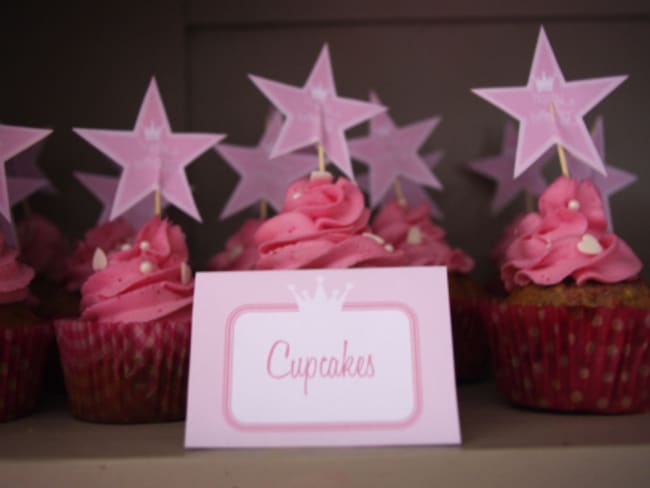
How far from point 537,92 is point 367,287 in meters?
0.66

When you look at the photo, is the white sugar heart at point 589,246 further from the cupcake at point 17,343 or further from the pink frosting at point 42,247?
the pink frosting at point 42,247

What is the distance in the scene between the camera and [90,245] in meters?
1.68

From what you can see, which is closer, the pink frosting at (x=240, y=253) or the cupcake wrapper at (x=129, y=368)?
the cupcake wrapper at (x=129, y=368)

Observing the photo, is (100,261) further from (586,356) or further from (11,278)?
(586,356)

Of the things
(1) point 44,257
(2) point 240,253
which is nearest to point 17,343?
(1) point 44,257

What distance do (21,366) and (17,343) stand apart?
6 cm

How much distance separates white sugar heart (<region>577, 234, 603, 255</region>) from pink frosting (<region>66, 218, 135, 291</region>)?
1.10 m

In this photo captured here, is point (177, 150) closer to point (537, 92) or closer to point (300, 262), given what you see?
point (300, 262)

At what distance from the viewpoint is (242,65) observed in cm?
195

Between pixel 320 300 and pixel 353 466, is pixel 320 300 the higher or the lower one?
the higher one

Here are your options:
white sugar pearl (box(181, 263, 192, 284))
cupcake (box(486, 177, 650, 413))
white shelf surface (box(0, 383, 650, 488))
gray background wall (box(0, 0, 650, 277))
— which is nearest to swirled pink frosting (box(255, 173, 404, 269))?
white sugar pearl (box(181, 263, 192, 284))

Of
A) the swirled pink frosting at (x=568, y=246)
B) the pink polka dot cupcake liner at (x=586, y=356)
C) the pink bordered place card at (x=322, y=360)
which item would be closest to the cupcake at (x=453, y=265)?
the swirled pink frosting at (x=568, y=246)

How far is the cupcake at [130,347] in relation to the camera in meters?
1.29

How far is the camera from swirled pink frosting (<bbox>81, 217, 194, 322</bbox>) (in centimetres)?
134
